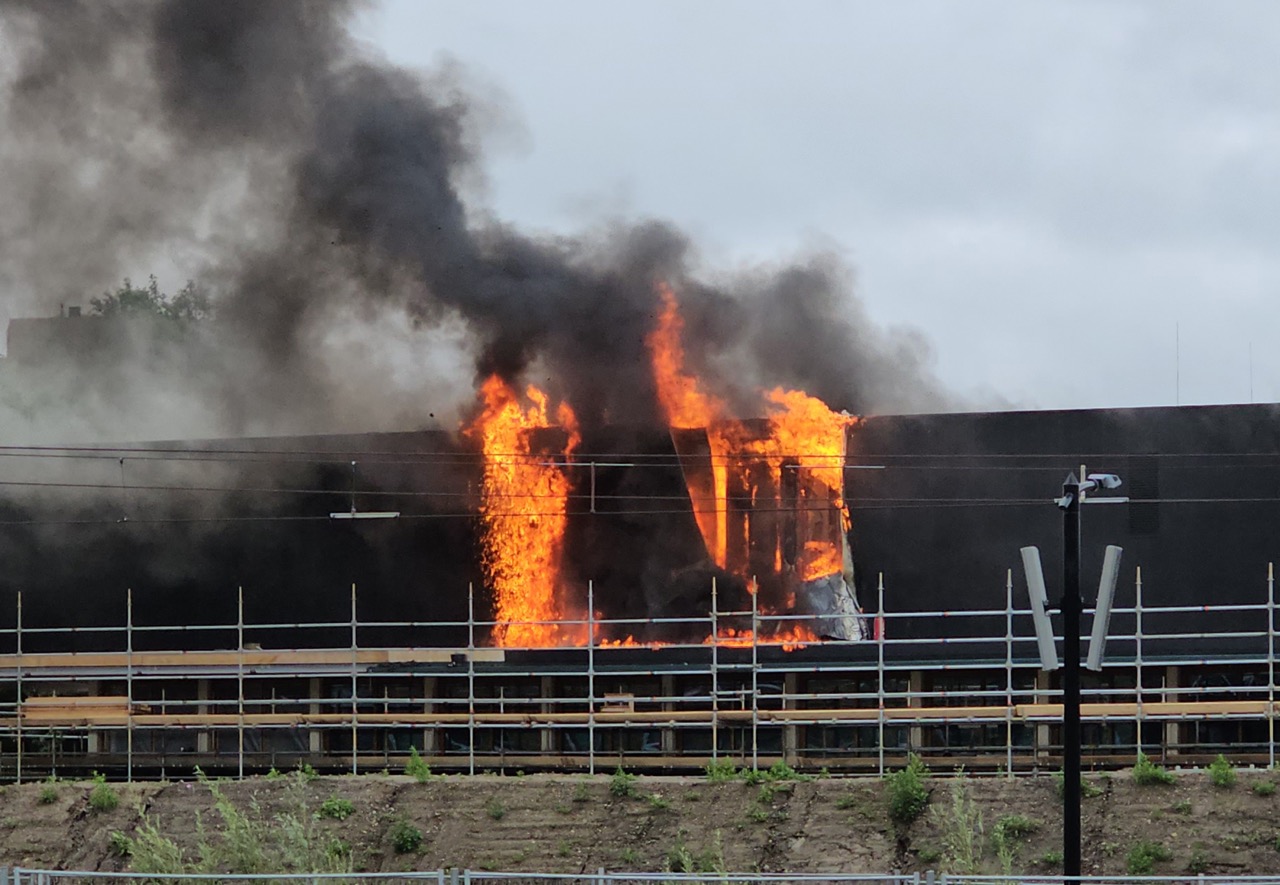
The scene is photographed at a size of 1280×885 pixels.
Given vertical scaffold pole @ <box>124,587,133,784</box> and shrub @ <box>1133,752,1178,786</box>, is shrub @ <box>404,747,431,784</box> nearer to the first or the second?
vertical scaffold pole @ <box>124,587,133,784</box>

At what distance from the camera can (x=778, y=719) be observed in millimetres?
27906

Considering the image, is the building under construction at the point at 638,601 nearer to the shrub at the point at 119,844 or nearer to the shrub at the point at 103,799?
the shrub at the point at 103,799

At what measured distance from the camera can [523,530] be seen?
32.9 metres

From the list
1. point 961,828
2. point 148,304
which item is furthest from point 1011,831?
point 148,304

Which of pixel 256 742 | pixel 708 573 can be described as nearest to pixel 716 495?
pixel 708 573

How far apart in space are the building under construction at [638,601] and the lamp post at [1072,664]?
8057 millimetres

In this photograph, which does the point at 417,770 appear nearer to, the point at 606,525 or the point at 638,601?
the point at 638,601

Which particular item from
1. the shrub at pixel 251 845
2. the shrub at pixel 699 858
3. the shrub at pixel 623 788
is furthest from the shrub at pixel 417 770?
the shrub at pixel 699 858

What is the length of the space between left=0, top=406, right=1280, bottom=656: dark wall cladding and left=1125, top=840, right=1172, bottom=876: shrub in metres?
6.41

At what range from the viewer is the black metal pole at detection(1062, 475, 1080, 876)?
62.2 ft

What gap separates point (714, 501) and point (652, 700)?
4677mm

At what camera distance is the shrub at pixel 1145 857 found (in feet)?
77.2

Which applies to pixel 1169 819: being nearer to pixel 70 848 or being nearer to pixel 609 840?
pixel 609 840

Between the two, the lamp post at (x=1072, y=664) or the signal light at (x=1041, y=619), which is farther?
the lamp post at (x=1072, y=664)
